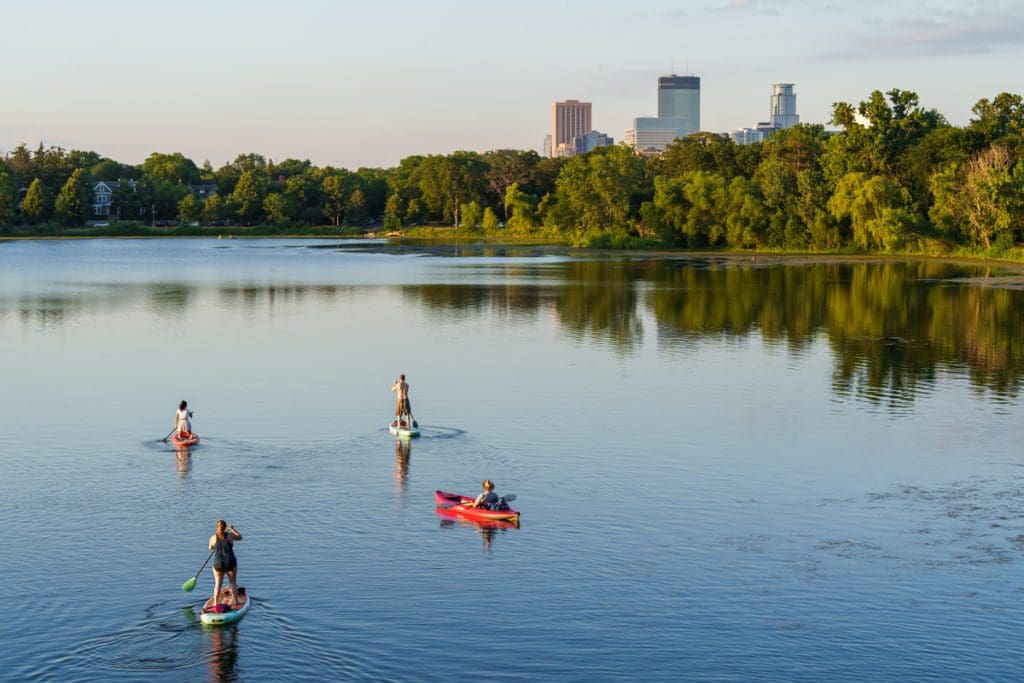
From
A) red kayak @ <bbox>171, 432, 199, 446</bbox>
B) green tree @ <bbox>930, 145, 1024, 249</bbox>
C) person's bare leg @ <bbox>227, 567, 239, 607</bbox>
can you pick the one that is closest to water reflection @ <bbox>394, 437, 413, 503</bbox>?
red kayak @ <bbox>171, 432, 199, 446</bbox>

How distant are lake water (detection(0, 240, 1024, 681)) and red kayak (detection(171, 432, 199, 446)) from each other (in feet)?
2.77

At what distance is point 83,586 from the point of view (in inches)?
968

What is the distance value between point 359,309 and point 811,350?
33.6 meters

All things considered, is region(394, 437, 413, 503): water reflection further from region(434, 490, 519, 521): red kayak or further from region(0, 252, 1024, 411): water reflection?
region(0, 252, 1024, 411): water reflection

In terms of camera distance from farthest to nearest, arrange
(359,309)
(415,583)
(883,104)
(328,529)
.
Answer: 1. (883,104)
2. (359,309)
3. (328,529)
4. (415,583)

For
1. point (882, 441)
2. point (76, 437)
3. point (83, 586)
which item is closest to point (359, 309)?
point (76, 437)

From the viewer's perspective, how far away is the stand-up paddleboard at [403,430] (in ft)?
126

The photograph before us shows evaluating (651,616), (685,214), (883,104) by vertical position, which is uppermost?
(883,104)

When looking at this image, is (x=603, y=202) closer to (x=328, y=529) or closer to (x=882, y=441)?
(x=882, y=441)

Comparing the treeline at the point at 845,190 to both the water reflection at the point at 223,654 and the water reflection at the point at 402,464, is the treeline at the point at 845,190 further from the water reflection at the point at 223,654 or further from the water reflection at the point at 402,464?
the water reflection at the point at 223,654

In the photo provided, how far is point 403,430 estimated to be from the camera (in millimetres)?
38438

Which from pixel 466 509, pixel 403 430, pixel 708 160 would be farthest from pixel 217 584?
pixel 708 160

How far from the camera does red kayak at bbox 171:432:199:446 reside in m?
36.9

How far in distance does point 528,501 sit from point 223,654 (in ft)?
37.4
